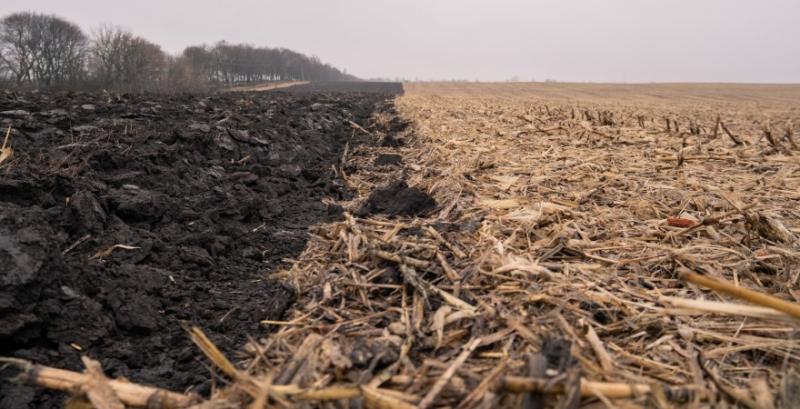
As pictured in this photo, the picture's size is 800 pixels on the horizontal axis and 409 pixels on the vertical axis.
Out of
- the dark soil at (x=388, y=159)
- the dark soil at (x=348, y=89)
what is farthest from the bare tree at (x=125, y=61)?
the dark soil at (x=388, y=159)

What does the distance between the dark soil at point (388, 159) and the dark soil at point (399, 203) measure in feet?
9.16

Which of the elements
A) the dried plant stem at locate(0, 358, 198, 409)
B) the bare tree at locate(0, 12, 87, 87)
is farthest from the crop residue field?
the bare tree at locate(0, 12, 87, 87)

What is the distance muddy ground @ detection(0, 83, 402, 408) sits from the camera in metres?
2.47

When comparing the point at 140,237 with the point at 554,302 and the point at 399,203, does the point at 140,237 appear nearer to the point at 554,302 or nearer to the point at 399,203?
the point at 399,203

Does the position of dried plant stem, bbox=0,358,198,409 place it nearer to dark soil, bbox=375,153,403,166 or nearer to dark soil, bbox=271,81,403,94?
dark soil, bbox=375,153,403,166

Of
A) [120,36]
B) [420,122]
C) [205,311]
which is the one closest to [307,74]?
[120,36]

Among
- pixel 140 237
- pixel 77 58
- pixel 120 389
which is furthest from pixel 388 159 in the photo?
pixel 77 58

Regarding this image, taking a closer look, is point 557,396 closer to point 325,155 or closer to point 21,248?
point 21,248

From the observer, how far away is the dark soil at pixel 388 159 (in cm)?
715

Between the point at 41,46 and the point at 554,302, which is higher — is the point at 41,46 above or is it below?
above

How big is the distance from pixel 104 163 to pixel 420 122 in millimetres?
7337

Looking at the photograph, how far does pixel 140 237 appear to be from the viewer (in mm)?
3646

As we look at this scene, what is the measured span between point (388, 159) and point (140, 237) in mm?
4215

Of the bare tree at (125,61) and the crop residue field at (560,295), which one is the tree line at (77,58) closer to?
the bare tree at (125,61)
